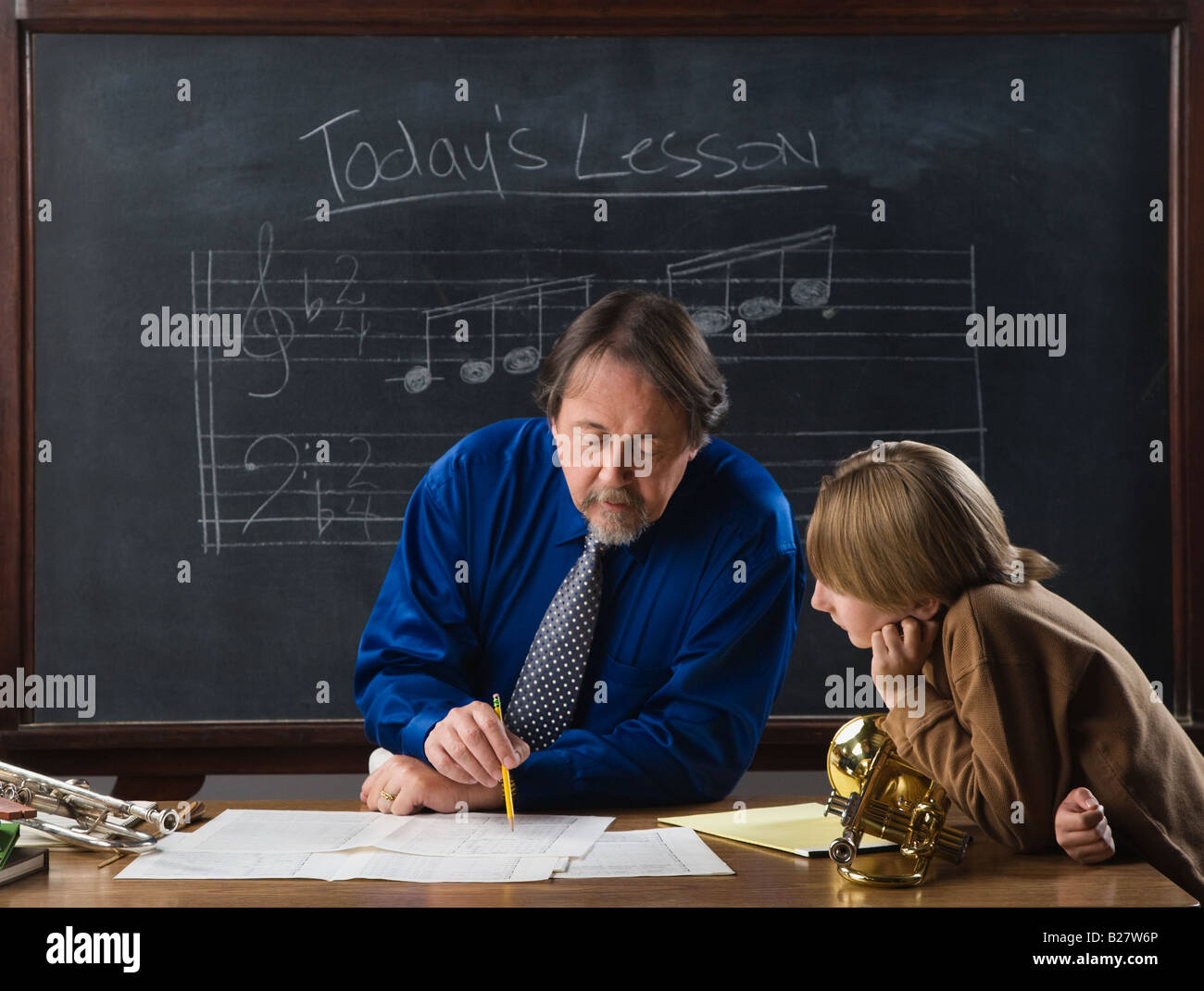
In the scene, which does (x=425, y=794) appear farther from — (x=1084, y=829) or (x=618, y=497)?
(x=1084, y=829)

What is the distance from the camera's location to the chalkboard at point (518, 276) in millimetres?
2787

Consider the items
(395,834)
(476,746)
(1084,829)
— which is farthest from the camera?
(476,746)

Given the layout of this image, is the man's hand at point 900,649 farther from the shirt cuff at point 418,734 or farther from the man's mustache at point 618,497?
the shirt cuff at point 418,734

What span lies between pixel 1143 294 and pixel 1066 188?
1.04 ft

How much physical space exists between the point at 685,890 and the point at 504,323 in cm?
184

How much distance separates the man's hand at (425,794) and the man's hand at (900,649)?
21.8 inches

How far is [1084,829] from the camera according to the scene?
1.33 metres

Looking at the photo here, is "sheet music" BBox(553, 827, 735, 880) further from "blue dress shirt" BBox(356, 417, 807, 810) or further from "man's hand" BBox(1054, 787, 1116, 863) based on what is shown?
"man's hand" BBox(1054, 787, 1116, 863)

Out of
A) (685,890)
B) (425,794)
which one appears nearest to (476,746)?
(425,794)

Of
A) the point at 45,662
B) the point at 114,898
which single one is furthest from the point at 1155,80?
the point at 45,662

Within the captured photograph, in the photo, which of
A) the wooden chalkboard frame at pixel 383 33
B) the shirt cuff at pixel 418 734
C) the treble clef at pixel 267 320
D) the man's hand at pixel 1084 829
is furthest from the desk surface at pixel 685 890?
the treble clef at pixel 267 320

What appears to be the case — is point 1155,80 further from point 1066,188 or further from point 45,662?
point 45,662

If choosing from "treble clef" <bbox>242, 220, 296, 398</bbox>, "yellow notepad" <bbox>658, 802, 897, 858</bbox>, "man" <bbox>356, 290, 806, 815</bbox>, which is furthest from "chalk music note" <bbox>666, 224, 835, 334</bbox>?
"yellow notepad" <bbox>658, 802, 897, 858</bbox>

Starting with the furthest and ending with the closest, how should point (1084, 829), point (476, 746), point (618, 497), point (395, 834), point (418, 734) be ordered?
point (618, 497) < point (418, 734) < point (476, 746) < point (395, 834) < point (1084, 829)
